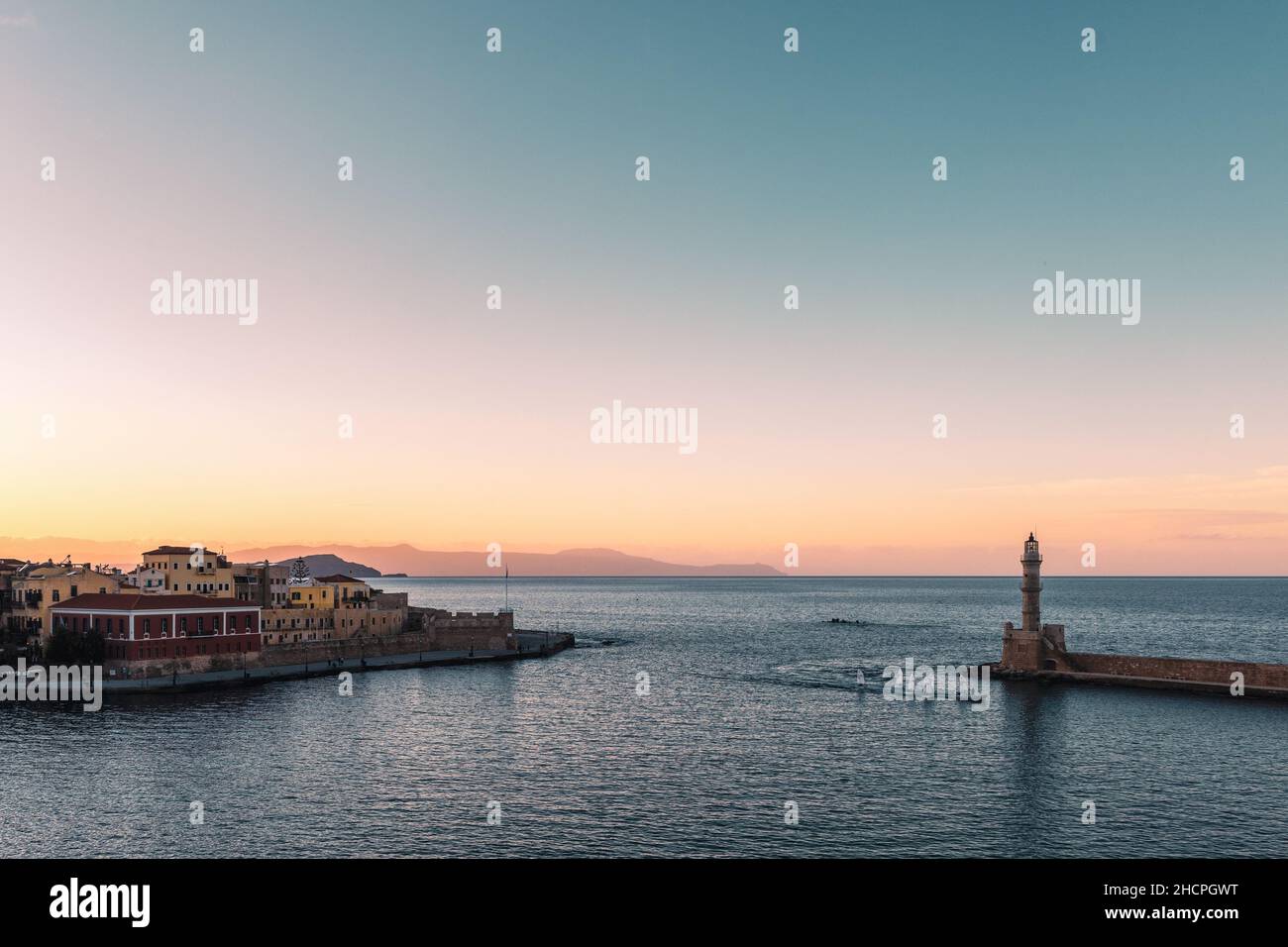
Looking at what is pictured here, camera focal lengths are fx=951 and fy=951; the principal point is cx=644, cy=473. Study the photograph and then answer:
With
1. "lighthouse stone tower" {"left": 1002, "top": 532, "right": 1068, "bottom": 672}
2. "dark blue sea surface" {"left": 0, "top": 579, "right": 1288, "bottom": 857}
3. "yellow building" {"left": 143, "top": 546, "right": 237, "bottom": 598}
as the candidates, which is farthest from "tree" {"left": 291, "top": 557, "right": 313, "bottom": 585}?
"lighthouse stone tower" {"left": 1002, "top": 532, "right": 1068, "bottom": 672}

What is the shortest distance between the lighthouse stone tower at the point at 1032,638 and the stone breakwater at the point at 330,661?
205ft

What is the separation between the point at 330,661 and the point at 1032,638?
76.9 metres

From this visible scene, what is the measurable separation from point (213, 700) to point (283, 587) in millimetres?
45543

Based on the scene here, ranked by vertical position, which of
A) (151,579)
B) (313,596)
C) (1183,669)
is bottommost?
(1183,669)

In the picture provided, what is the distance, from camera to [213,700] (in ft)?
267

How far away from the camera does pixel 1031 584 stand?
95062 mm

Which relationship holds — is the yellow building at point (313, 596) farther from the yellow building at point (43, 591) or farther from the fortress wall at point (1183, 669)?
the fortress wall at point (1183, 669)

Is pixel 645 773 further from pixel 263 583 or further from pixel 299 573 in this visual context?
pixel 299 573

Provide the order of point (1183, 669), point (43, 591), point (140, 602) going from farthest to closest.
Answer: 1. point (43, 591)
2. point (140, 602)
3. point (1183, 669)

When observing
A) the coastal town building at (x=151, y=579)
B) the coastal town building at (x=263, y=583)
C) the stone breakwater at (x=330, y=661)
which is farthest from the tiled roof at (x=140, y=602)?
the coastal town building at (x=263, y=583)

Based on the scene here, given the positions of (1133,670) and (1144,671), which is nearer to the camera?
(1144,671)

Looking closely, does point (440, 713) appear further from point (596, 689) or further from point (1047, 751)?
point (1047, 751)

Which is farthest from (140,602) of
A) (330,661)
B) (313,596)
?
(313,596)
